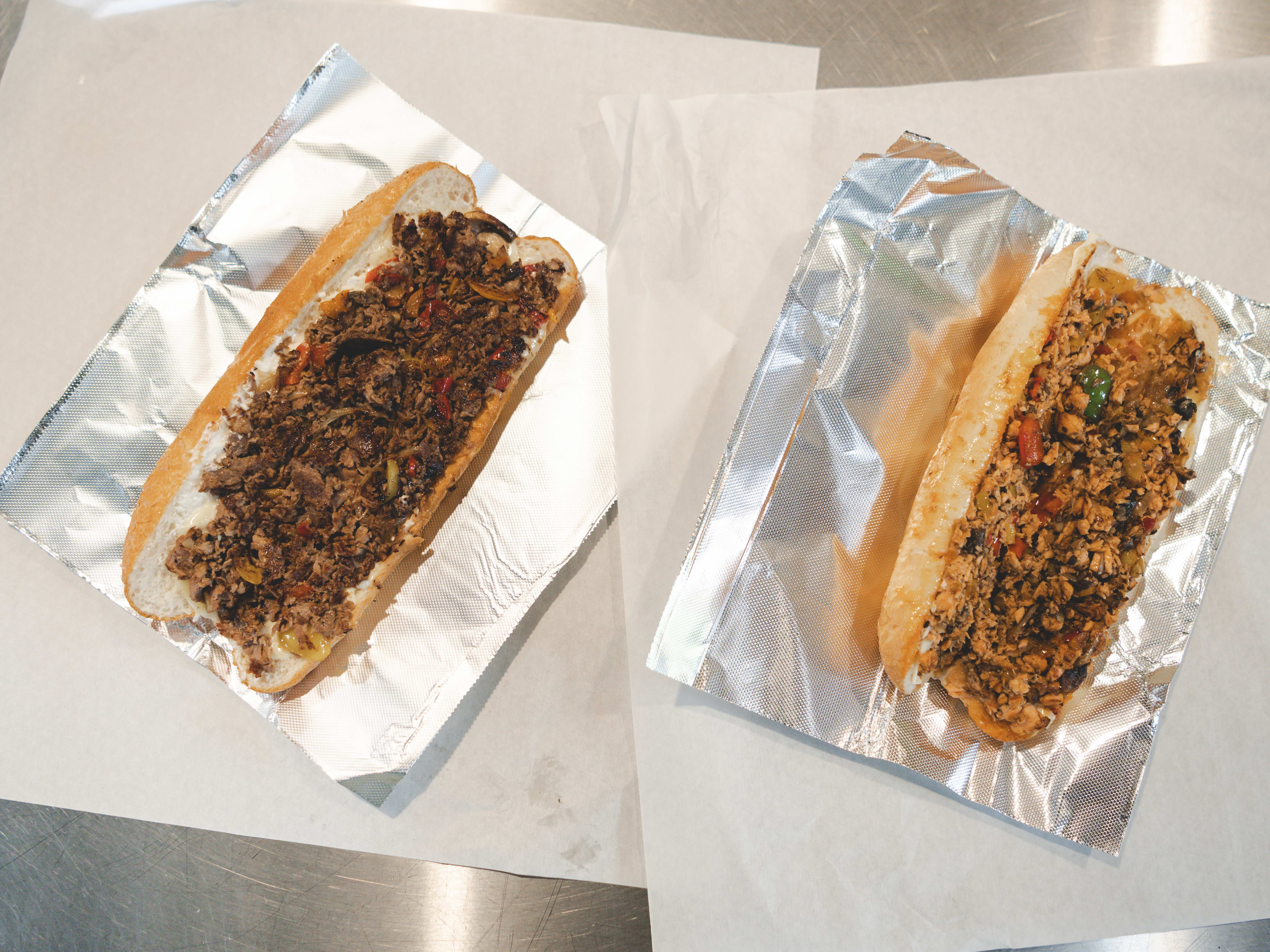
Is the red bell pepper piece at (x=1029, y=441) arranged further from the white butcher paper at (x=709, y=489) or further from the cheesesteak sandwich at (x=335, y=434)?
the cheesesteak sandwich at (x=335, y=434)

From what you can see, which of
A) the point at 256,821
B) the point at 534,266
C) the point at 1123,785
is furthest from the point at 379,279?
the point at 1123,785

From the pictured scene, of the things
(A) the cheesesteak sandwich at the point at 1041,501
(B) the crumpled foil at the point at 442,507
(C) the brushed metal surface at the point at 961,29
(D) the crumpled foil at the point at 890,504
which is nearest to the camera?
(A) the cheesesteak sandwich at the point at 1041,501

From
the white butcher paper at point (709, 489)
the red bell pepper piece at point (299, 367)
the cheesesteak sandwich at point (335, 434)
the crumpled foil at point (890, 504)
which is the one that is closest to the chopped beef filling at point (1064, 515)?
the crumpled foil at point (890, 504)

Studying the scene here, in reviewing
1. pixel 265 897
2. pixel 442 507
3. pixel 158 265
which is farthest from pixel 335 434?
pixel 265 897

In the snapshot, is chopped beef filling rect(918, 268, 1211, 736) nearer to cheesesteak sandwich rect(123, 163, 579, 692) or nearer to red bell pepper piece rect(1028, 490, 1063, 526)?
red bell pepper piece rect(1028, 490, 1063, 526)

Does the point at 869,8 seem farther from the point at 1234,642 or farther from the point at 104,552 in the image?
the point at 104,552

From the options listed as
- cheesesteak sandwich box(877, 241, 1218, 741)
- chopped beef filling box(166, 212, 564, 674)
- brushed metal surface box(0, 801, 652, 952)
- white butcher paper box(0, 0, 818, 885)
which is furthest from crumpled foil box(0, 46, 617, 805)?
cheesesteak sandwich box(877, 241, 1218, 741)

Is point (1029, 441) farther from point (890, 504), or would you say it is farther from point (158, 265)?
point (158, 265)
